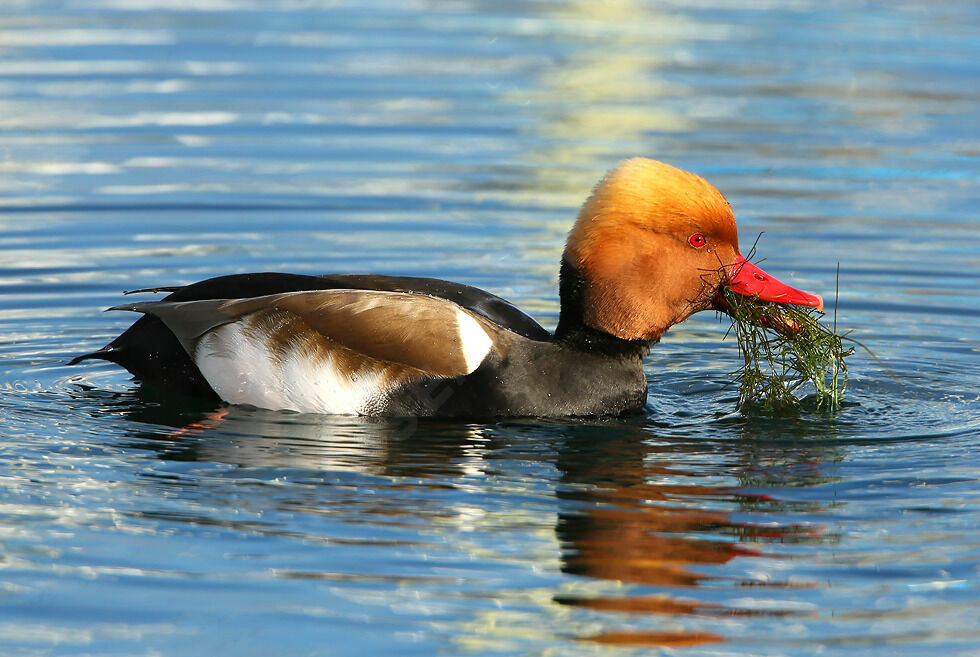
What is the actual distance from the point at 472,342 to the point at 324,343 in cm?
63

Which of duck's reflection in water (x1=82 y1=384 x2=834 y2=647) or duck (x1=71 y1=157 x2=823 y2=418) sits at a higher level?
duck (x1=71 y1=157 x2=823 y2=418)

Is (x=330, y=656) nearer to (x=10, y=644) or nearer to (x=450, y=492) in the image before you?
(x=10, y=644)

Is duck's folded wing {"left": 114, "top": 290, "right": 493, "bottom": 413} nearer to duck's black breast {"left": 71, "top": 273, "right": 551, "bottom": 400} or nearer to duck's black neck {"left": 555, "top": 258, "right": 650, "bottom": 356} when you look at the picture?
duck's black breast {"left": 71, "top": 273, "right": 551, "bottom": 400}

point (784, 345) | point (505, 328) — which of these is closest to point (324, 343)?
point (505, 328)

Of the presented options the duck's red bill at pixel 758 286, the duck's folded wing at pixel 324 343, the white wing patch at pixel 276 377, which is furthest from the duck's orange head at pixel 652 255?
the white wing patch at pixel 276 377

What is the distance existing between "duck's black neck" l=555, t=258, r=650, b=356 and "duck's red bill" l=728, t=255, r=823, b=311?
1.57 ft

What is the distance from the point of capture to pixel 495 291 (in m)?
8.76

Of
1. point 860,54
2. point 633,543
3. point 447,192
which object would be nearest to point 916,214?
point 447,192

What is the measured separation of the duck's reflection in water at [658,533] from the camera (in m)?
4.63

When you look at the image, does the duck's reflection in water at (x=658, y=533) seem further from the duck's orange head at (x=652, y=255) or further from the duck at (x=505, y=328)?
the duck's orange head at (x=652, y=255)

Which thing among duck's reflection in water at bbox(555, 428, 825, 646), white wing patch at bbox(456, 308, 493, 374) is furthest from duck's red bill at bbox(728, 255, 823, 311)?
white wing patch at bbox(456, 308, 493, 374)

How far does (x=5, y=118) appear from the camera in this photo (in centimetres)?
1203

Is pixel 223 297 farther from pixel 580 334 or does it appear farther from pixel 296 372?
pixel 580 334

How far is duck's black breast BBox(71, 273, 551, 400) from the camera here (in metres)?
6.76
